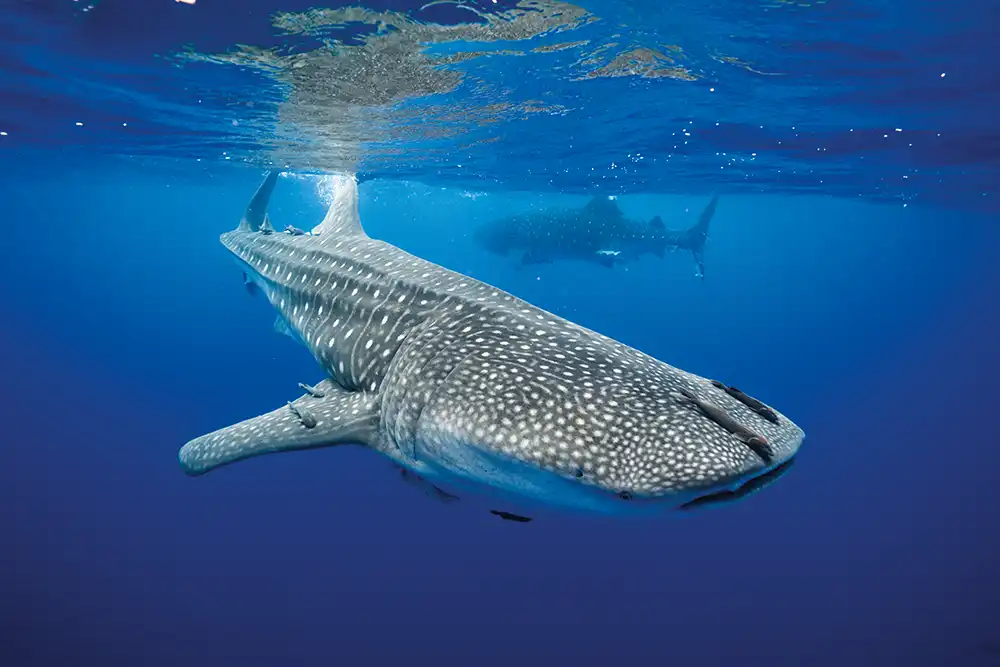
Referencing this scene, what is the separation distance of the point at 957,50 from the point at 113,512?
2084 cm

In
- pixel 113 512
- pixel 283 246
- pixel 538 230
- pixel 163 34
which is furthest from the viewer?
pixel 538 230

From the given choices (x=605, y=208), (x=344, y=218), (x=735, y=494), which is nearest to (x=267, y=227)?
(x=344, y=218)

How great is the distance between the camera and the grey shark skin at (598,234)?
1939 cm

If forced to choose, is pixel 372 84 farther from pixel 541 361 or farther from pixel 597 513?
pixel 597 513

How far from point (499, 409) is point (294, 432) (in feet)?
6.98

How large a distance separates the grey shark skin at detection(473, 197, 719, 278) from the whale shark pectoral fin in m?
16.0

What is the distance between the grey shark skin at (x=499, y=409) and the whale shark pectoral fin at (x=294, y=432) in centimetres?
1

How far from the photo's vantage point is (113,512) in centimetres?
1410

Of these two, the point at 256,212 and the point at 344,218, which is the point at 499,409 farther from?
the point at 256,212

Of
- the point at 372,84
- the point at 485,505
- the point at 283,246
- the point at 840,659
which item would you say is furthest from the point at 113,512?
the point at 840,659

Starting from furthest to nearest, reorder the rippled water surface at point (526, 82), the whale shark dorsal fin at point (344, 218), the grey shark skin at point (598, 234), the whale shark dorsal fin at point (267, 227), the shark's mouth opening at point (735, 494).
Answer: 1. the grey shark skin at point (598, 234)
2. the whale shark dorsal fin at point (267, 227)
3. the whale shark dorsal fin at point (344, 218)
4. the rippled water surface at point (526, 82)
5. the shark's mouth opening at point (735, 494)

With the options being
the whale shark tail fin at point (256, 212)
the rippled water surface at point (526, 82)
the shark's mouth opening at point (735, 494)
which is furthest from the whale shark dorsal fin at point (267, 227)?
Answer: the shark's mouth opening at point (735, 494)

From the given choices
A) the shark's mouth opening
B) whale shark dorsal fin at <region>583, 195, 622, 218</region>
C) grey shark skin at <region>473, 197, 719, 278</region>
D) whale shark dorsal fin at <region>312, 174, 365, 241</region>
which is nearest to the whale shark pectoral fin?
the shark's mouth opening

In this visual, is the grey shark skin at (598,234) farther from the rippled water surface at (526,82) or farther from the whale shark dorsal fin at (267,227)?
the whale shark dorsal fin at (267,227)
